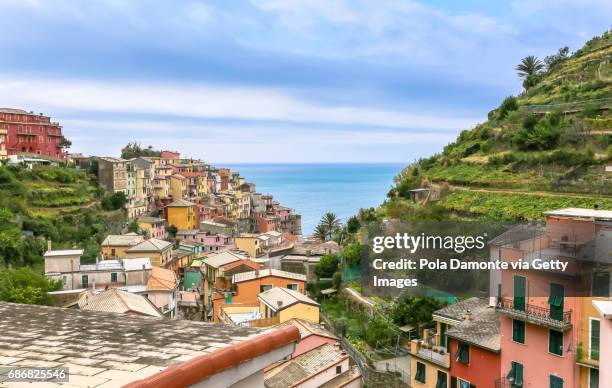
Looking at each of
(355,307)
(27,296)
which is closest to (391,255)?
(355,307)

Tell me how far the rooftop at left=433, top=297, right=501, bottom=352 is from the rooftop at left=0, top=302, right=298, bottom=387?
36.1 feet

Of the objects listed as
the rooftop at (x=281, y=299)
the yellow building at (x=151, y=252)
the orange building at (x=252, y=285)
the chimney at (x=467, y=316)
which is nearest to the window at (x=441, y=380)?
the chimney at (x=467, y=316)

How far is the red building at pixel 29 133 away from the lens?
4816 centimetres

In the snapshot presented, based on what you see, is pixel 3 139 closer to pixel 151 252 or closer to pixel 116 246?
pixel 116 246

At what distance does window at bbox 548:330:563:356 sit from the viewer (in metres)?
11.4

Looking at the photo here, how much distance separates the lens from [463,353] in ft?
45.5

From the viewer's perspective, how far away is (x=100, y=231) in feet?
125

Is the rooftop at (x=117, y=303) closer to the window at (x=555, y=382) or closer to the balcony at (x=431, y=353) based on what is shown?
the balcony at (x=431, y=353)

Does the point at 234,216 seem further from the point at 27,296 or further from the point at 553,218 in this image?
the point at 553,218

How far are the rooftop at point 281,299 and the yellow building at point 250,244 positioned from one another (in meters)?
20.2

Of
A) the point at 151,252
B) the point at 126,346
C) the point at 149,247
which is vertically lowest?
the point at 151,252

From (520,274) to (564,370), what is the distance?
85.6 inches

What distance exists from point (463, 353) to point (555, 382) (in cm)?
266

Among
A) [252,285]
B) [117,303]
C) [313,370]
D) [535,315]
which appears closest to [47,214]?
[252,285]
